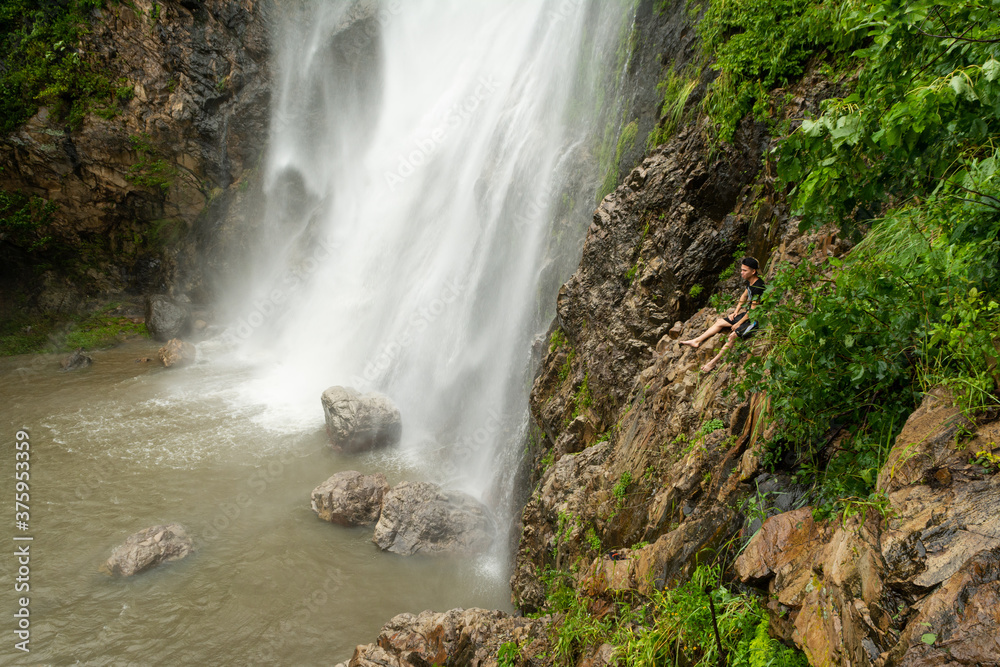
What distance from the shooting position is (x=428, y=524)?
332 inches

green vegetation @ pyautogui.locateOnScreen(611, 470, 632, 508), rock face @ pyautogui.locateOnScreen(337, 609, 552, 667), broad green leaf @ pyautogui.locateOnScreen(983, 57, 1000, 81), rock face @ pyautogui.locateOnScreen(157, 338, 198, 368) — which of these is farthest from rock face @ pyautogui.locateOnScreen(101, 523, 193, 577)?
broad green leaf @ pyautogui.locateOnScreen(983, 57, 1000, 81)

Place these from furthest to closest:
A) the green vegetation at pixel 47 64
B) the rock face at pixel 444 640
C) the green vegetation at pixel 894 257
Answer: the green vegetation at pixel 47 64, the rock face at pixel 444 640, the green vegetation at pixel 894 257

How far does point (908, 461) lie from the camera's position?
2184mm

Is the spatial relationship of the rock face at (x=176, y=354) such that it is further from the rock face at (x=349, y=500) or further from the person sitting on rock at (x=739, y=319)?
the person sitting on rock at (x=739, y=319)

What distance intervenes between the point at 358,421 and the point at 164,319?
11176 millimetres

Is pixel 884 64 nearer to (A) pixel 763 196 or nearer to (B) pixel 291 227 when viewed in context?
(A) pixel 763 196

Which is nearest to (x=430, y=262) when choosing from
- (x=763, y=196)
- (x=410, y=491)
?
(x=410, y=491)

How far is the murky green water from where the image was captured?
6699 mm

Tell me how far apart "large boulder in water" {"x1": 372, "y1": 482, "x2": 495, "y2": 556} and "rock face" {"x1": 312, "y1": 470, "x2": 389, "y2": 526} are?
1.22 feet

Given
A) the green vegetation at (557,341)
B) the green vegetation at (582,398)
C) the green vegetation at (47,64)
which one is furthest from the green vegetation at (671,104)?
the green vegetation at (47,64)

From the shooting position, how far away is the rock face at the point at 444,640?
17.5 ft

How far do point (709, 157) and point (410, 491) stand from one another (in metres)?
6.97

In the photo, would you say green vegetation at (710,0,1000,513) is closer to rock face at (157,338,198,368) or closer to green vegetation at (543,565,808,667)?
green vegetation at (543,565,808,667)

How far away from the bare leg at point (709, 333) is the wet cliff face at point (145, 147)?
772 inches
